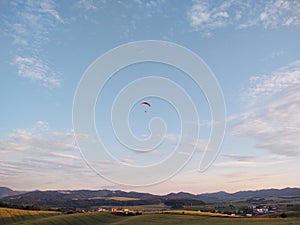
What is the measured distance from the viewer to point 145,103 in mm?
51562

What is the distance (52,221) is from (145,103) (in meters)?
49.4

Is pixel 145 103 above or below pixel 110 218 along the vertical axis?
above

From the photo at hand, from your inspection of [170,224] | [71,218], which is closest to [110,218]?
[71,218]

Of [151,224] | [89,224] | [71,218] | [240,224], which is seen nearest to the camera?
[240,224]

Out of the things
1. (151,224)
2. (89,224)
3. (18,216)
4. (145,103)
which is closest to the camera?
(145,103)

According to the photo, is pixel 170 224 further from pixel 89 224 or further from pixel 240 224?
pixel 89 224

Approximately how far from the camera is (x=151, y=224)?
6925 centimetres

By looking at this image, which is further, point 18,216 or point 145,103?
point 18,216

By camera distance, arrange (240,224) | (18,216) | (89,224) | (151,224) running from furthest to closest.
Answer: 1. (18,216)
2. (89,224)
3. (151,224)
4. (240,224)

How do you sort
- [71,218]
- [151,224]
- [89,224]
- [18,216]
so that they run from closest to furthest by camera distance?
1. [151,224]
2. [89,224]
3. [71,218]
4. [18,216]

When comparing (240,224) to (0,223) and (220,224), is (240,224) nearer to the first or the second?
(220,224)

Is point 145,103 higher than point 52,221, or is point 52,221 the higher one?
point 145,103

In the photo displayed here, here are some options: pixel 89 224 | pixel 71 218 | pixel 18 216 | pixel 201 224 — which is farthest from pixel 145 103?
pixel 18 216

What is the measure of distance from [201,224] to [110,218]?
39627 mm
